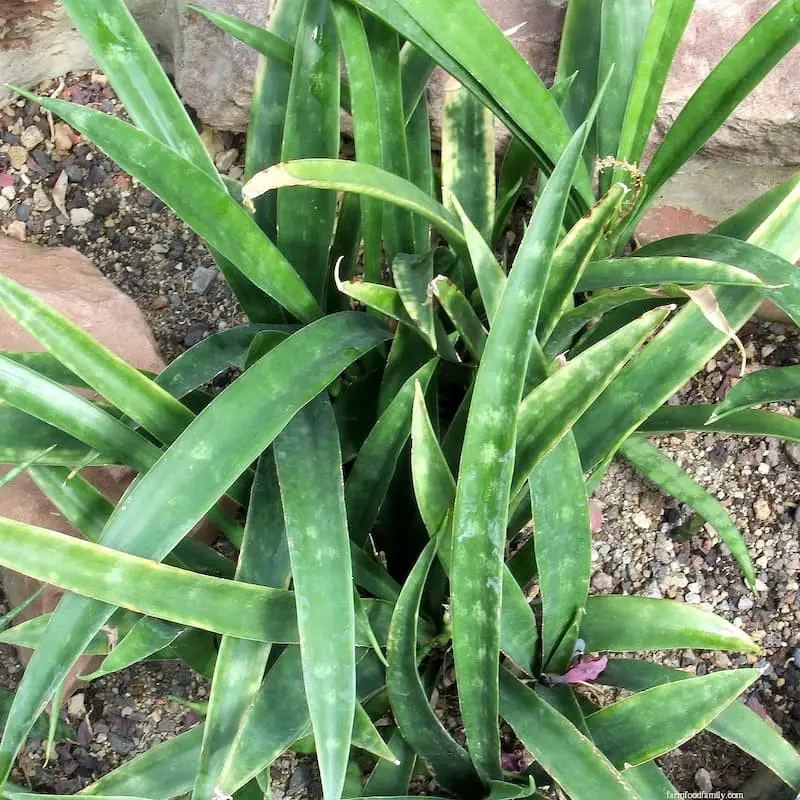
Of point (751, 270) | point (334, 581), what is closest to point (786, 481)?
point (751, 270)

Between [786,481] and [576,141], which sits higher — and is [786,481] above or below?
below

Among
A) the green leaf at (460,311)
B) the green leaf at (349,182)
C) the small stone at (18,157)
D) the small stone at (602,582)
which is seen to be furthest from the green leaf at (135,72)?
the small stone at (602,582)

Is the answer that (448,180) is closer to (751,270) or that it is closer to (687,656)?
(751,270)

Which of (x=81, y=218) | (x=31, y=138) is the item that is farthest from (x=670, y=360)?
(x=31, y=138)

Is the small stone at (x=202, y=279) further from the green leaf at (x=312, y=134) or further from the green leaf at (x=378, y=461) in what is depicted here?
the green leaf at (x=378, y=461)

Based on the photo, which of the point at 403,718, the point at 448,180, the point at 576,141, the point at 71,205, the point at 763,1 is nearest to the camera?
the point at 576,141

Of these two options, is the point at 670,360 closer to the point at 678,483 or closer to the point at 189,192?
the point at 678,483

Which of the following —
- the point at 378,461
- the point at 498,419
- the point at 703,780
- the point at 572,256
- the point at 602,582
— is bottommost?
the point at 703,780

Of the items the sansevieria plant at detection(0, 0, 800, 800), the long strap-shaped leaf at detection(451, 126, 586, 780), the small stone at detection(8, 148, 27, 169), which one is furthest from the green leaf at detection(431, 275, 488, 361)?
the small stone at detection(8, 148, 27, 169)
